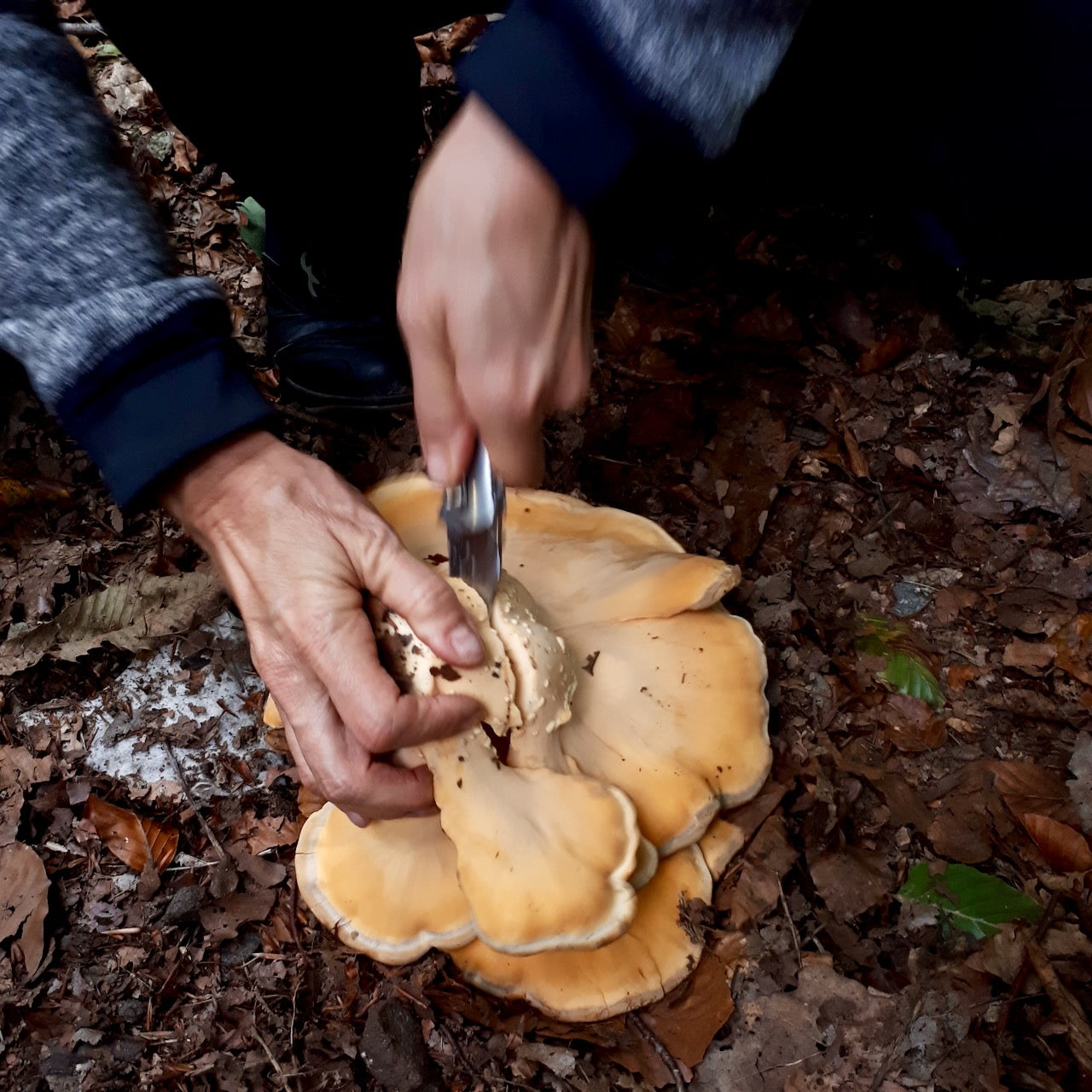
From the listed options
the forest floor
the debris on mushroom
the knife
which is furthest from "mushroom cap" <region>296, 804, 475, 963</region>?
the knife

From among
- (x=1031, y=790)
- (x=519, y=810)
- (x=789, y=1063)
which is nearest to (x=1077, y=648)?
(x=1031, y=790)

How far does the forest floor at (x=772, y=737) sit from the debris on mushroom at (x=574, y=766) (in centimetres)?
21

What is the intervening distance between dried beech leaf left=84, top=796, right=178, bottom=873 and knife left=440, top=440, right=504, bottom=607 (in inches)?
55.5

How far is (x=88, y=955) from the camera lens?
232 cm

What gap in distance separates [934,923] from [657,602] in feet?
3.75

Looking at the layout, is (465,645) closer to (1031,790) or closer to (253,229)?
(1031,790)

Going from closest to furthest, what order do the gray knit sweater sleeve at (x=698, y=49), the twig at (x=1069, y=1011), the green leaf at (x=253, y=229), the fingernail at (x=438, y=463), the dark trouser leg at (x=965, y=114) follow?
the gray knit sweater sleeve at (x=698, y=49) → the fingernail at (x=438, y=463) → the twig at (x=1069, y=1011) → the dark trouser leg at (x=965, y=114) → the green leaf at (x=253, y=229)

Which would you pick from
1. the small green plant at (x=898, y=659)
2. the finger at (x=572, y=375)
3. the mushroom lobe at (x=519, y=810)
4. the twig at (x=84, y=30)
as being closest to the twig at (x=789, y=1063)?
the mushroom lobe at (x=519, y=810)

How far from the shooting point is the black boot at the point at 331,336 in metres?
3.11

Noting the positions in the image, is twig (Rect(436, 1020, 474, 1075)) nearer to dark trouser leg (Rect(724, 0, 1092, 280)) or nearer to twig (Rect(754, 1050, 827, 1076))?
twig (Rect(754, 1050, 827, 1076))

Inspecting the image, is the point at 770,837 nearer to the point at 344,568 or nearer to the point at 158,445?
the point at 344,568

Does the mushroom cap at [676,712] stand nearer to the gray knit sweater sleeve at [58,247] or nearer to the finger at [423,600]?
the finger at [423,600]

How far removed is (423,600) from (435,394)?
47 cm

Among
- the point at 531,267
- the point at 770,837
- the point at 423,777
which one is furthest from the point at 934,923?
the point at 531,267
